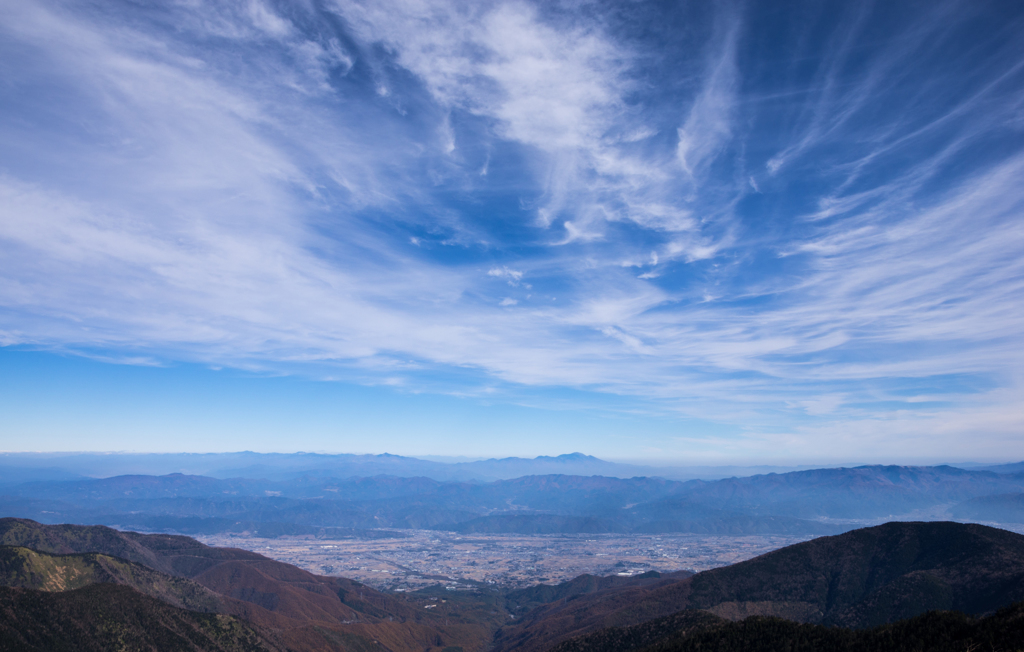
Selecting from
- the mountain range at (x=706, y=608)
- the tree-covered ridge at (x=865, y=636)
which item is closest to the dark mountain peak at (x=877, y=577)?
the mountain range at (x=706, y=608)

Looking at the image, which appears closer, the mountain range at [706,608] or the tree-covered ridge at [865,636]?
the tree-covered ridge at [865,636]

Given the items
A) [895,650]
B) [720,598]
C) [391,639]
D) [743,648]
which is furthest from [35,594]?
[720,598]

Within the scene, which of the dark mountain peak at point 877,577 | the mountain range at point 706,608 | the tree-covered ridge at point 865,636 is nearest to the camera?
the tree-covered ridge at point 865,636

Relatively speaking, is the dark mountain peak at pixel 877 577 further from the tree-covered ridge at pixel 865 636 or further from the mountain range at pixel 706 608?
the tree-covered ridge at pixel 865 636

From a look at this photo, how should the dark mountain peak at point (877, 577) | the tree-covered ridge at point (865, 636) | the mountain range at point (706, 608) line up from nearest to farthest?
the tree-covered ridge at point (865, 636) < the mountain range at point (706, 608) < the dark mountain peak at point (877, 577)

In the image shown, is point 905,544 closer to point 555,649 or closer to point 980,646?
point 555,649

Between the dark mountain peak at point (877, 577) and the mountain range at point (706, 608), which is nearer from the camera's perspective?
the mountain range at point (706, 608)

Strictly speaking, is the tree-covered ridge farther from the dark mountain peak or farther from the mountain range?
the dark mountain peak

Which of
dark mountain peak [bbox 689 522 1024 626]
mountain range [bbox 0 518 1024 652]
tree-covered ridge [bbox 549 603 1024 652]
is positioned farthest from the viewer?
dark mountain peak [bbox 689 522 1024 626]

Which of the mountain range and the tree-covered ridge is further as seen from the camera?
the mountain range

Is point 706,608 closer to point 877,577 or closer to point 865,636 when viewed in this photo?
point 877,577

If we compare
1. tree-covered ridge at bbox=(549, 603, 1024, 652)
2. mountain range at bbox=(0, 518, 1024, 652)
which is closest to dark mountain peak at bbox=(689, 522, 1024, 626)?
mountain range at bbox=(0, 518, 1024, 652)

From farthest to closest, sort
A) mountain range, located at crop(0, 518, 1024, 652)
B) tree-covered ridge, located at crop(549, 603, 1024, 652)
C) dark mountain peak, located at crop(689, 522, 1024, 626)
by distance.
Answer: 1. dark mountain peak, located at crop(689, 522, 1024, 626)
2. mountain range, located at crop(0, 518, 1024, 652)
3. tree-covered ridge, located at crop(549, 603, 1024, 652)
